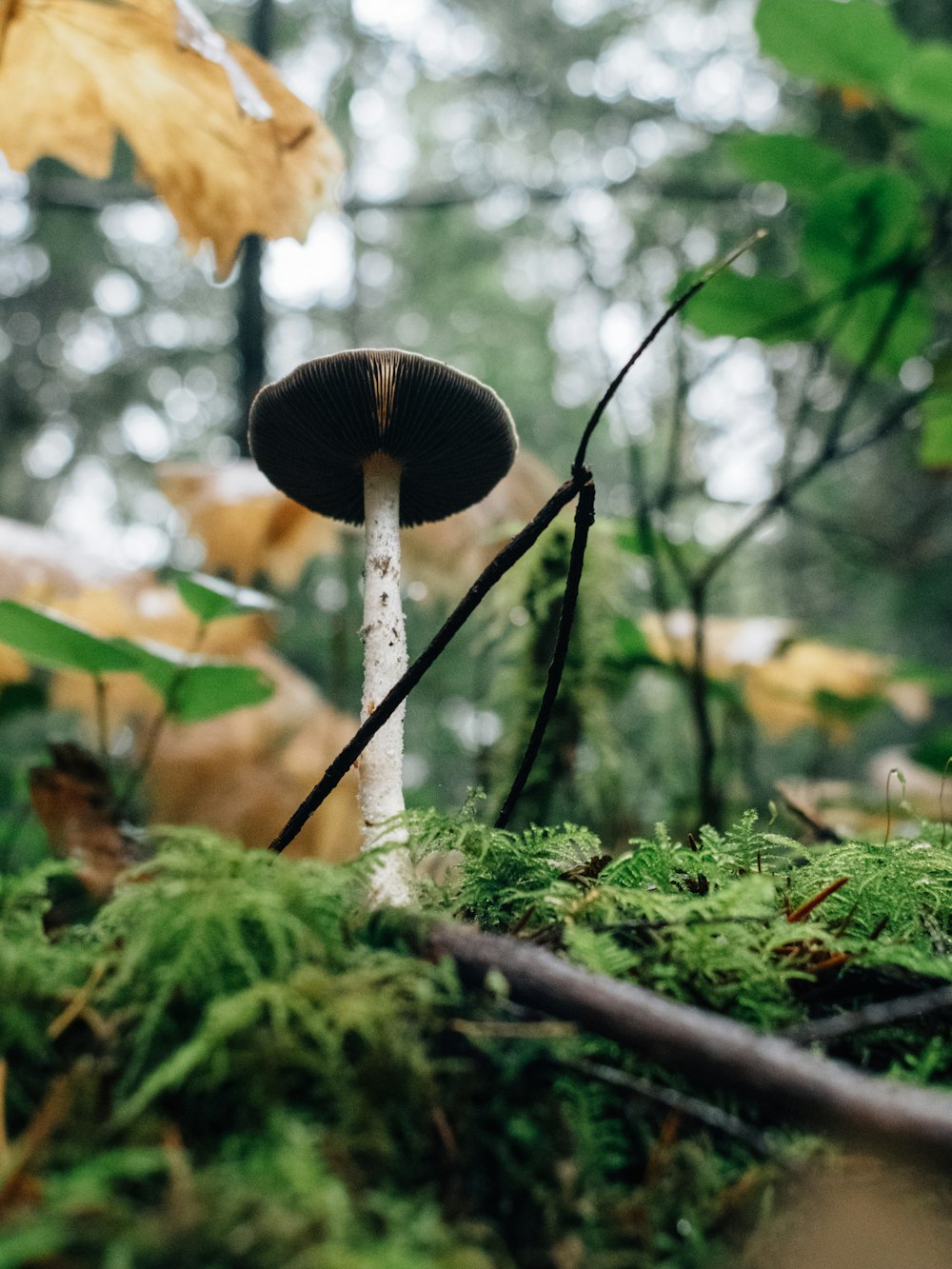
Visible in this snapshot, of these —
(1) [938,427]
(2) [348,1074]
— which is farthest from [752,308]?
(2) [348,1074]

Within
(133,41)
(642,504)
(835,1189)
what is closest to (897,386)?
(642,504)

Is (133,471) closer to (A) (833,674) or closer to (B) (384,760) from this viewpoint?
(A) (833,674)

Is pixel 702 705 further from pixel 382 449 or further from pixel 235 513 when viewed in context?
pixel 235 513

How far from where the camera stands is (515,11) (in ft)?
21.9

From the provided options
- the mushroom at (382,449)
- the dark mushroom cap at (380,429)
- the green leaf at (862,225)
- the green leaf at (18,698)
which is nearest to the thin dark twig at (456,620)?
the mushroom at (382,449)

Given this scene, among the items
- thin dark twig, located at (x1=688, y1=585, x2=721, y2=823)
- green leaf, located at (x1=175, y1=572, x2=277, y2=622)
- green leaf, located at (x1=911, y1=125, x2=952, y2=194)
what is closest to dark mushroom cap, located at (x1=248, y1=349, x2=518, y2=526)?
green leaf, located at (x1=175, y1=572, x2=277, y2=622)

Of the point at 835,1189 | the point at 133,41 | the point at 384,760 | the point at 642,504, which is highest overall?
the point at 133,41

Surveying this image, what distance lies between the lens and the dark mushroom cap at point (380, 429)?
4.40ft

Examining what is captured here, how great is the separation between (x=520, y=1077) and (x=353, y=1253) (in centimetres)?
28

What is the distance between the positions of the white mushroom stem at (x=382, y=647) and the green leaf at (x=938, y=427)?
6.59 ft

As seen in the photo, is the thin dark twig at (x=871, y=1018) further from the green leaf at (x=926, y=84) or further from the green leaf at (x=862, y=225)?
the green leaf at (x=926, y=84)

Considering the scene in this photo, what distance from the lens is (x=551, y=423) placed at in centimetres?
847

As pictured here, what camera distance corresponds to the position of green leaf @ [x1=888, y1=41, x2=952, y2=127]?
205cm

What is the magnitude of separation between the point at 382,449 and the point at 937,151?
196 centimetres
